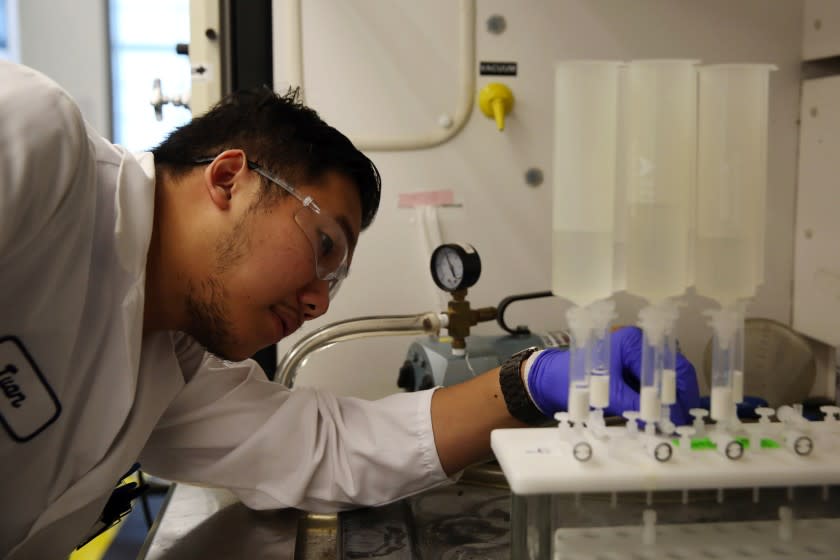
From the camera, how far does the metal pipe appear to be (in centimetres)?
149

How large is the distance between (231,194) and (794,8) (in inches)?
51.5

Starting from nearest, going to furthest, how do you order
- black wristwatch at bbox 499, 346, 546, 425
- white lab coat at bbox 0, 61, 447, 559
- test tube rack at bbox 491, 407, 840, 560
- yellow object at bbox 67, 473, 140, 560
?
test tube rack at bbox 491, 407, 840, 560 → white lab coat at bbox 0, 61, 447, 559 → black wristwatch at bbox 499, 346, 546, 425 → yellow object at bbox 67, 473, 140, 560

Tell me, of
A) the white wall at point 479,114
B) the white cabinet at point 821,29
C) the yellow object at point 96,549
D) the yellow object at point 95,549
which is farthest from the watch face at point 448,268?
the yellow object at point 95,549

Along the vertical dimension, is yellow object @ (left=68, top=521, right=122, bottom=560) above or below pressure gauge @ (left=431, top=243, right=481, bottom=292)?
below

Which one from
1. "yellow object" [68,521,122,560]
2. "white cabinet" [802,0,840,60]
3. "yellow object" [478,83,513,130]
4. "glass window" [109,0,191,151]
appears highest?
"glass window" [109,0,191,151]

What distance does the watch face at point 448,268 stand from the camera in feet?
4.63

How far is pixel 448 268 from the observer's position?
145cm

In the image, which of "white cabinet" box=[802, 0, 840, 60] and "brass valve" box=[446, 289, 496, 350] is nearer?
"brass valve" box=[446, 289, 496, 350]

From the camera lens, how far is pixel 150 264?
3.70 feet

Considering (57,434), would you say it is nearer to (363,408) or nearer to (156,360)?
(156,360)

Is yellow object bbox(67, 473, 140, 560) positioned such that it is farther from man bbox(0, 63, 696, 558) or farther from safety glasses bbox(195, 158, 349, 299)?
safety glasses bbox(195, 158, 349, 299)

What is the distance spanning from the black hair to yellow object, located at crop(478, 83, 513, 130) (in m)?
0.53

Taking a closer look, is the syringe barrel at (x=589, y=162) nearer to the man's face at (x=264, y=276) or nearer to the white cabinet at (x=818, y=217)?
the man's face at (x=264, y=276)

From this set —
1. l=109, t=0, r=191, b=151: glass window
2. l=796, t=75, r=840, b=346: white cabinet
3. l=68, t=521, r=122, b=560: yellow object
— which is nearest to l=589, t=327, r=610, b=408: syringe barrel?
l=796, t=75, r=840, b=346: white cabinet
